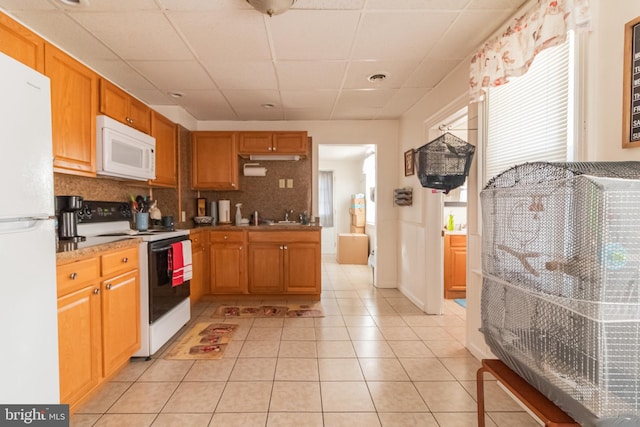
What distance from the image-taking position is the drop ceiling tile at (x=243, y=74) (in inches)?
95.0

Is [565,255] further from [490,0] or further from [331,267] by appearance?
[331,267]

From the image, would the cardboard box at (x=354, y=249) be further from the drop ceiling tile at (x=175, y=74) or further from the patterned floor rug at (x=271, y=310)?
the drop ceiling tile at (x=175, y=74)

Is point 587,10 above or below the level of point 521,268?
above

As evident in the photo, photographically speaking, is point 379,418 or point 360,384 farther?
point 360,384


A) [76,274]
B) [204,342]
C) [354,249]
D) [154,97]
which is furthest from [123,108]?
[354,249]

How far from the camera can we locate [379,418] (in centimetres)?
161

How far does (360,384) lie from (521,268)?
1372 mm

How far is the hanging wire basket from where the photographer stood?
2.21 metres

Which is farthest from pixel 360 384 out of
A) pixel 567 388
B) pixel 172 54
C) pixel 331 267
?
pixel 331 267

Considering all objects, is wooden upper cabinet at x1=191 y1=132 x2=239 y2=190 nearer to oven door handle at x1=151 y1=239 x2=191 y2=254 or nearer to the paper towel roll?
the paper towel roll

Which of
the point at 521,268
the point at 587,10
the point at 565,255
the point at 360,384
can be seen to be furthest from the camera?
the point at 360,384

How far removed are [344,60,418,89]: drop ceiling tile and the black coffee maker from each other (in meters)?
2.29

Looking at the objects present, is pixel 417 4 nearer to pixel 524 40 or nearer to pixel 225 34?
pixel 524 40

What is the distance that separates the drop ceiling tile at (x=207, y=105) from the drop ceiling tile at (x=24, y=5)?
1.31m
